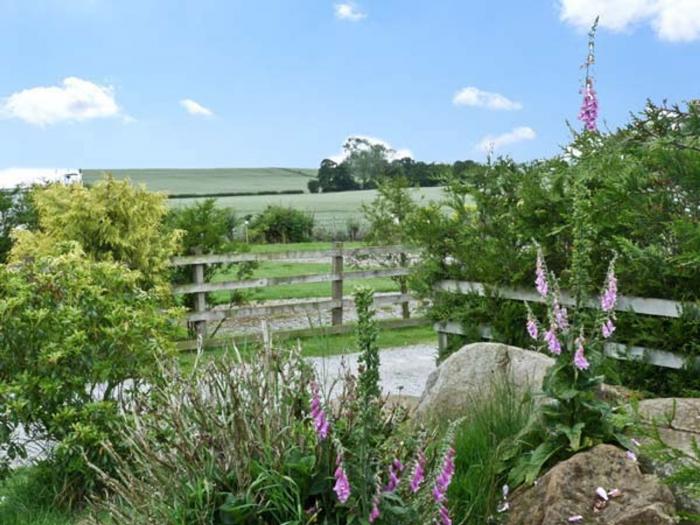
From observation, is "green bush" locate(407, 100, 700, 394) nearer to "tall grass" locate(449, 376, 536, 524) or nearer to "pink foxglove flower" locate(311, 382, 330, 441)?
"tall grass" locate(449, 376, 536, 524)

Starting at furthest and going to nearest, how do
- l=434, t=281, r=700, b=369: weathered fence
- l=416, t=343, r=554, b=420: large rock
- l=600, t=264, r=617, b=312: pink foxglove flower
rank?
l=434, t=281, r=700, b=369: weathered fence < l=416, t=343, r=554, b=420: large rock < l=600, t=264, r=617, b=312: pink foxglove flower

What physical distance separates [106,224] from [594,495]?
789 cm

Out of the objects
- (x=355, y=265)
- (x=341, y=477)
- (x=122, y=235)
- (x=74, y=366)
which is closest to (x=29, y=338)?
(x=74, y=366)

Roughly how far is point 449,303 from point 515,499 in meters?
3.66

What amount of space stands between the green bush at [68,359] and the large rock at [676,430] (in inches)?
107

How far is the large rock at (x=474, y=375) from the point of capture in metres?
4.55

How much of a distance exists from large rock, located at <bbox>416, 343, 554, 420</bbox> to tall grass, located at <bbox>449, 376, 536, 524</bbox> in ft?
0.44

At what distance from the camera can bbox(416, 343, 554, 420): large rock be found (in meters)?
4.55

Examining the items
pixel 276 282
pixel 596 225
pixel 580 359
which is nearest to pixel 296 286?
pixel 276 282

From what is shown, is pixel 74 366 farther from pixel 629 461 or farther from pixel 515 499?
pixel 629 461

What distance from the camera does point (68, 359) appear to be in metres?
5.04

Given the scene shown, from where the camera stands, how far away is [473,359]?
15.6 ft

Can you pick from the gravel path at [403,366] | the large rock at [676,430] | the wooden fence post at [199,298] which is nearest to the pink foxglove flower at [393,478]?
the large rock at [676,430]

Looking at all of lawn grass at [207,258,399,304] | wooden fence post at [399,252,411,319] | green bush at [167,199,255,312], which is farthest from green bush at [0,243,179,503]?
→ wooden fence post at [399,252,411,319]
